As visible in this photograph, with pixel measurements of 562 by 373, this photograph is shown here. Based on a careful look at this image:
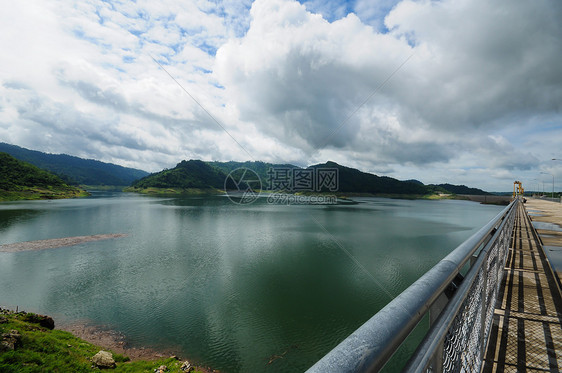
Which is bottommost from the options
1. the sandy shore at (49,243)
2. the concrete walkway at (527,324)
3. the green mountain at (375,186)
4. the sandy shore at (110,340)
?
the sandy shore at (110,340)

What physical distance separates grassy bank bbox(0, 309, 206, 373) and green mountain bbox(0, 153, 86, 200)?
9651 centimetres

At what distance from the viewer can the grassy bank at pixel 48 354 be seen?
768 cm

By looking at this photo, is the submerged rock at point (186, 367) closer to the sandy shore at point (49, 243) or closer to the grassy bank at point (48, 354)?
the grassy bank at point (48, 354)

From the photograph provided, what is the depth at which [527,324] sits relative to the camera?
2.87 metres

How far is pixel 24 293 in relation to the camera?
14.8 metres

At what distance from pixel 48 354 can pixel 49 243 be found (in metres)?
24.3

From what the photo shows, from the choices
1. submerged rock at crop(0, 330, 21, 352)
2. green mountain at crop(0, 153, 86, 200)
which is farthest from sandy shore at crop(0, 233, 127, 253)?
green mountain at crop(0, 153, 86, 200)

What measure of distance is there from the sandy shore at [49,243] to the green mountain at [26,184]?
72809mm

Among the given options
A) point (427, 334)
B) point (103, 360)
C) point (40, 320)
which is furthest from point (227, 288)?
point (427, 334)

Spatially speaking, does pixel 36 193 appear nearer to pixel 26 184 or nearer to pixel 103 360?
pixel 26 184

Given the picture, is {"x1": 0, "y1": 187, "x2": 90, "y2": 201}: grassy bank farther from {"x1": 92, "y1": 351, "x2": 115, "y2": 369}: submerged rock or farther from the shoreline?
{"x1": 92, "y1": 351, "x2": 115, "y2": 369}: submerged rock

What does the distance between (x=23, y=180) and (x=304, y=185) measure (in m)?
122

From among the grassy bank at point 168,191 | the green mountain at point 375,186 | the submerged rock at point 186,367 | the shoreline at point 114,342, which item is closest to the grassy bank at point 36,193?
the grassy bank at point 168,191

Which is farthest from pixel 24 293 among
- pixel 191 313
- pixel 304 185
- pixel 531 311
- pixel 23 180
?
pixel 304 185
